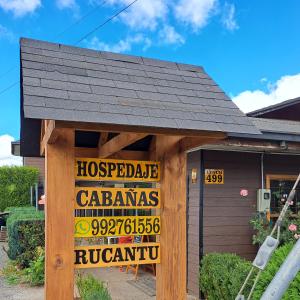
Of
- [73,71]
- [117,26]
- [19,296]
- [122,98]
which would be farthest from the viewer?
[117,26]

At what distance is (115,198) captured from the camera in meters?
3.62

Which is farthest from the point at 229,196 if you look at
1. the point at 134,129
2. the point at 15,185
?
the point at 15,185

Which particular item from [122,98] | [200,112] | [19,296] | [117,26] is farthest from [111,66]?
[117,26]

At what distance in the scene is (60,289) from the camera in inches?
133

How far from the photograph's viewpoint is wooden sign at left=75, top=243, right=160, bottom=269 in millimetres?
3463

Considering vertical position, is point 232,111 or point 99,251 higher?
point 232,111

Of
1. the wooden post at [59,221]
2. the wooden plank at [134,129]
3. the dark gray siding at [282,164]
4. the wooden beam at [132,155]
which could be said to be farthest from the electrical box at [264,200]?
the wooden post at [59,221]

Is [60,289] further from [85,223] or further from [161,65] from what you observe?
[161,65]

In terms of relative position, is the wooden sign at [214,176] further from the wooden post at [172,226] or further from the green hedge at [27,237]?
the green hedge at [27,237]

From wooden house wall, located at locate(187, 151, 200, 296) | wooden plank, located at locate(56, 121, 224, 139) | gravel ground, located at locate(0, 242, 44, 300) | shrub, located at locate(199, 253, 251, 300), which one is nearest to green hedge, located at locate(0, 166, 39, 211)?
gravel ground, located at locate(0, 242, 44, 300)

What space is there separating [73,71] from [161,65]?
1.05 m

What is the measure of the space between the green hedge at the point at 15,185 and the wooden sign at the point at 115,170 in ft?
56.2

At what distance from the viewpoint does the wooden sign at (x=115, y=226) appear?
349cm

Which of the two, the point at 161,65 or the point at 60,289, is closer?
the point at 60,289
